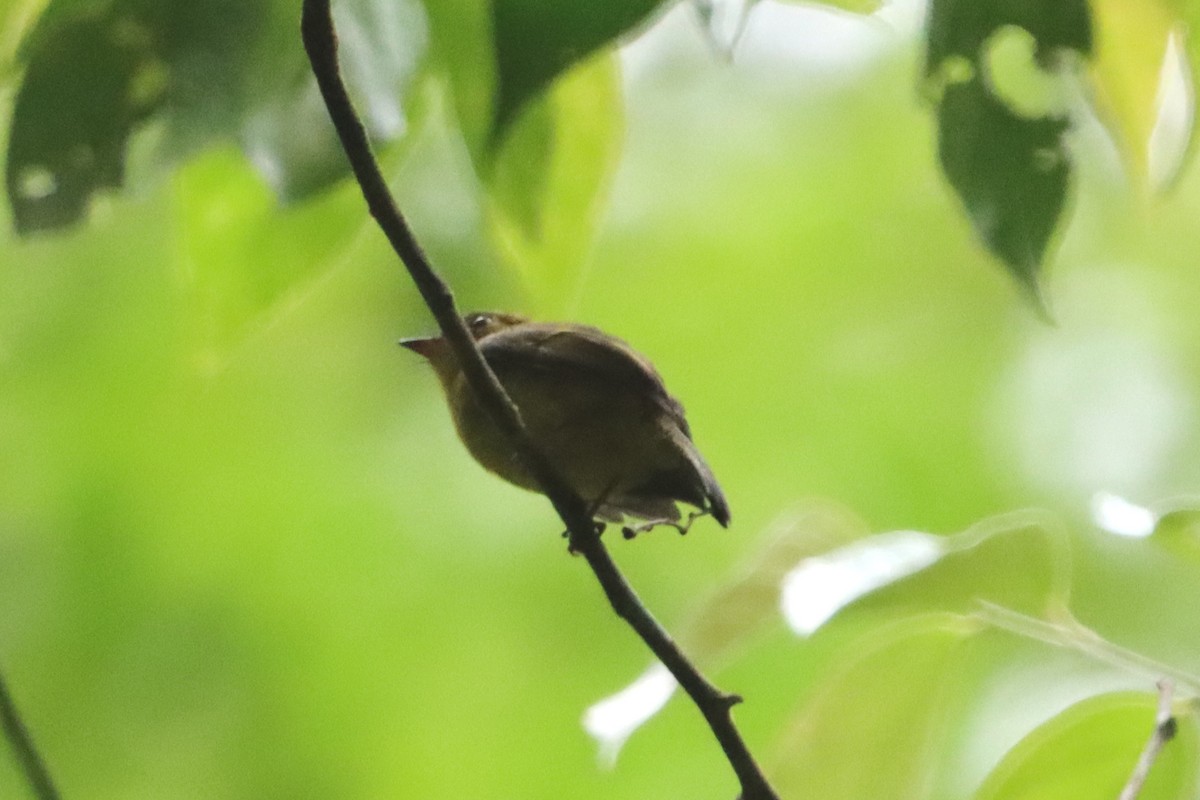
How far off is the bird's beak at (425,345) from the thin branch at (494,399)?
386 mm

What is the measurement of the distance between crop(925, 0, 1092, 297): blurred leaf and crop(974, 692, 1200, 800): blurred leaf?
26 cm

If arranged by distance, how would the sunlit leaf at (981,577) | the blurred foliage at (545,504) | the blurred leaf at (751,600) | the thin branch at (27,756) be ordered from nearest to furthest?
1. the thin branch at (27,756)
2. the sunlit leaf at (981,577)
3. the blurred leaf at (751,600)
4. the blurred foliage at (545,504)

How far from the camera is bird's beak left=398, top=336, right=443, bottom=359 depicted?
1117 millimetres

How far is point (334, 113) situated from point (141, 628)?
148 centimetres

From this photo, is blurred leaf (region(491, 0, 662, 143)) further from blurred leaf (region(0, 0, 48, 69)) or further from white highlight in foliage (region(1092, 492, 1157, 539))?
white highlight in foliage (region(1092, 492, 1157, 539))

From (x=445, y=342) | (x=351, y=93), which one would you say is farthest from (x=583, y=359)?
(x=351, y=93)

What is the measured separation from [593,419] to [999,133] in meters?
0.33

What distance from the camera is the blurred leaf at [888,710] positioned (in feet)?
2.68

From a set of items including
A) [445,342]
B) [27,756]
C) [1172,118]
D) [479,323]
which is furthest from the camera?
[479,323]

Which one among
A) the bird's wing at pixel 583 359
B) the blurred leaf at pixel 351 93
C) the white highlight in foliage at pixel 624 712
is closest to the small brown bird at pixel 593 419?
the bird's wing at pixel 583 359

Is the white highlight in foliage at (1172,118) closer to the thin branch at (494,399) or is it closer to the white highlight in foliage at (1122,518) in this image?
the white highlight in foliage at (1122,518)

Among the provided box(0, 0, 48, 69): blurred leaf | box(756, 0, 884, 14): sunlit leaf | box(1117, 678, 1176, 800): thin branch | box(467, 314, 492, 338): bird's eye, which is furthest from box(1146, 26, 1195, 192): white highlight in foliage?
box(0, 0, 48, 69): blurred leaf

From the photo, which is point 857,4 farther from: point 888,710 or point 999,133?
point 888,710

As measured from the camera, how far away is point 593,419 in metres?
0.94
